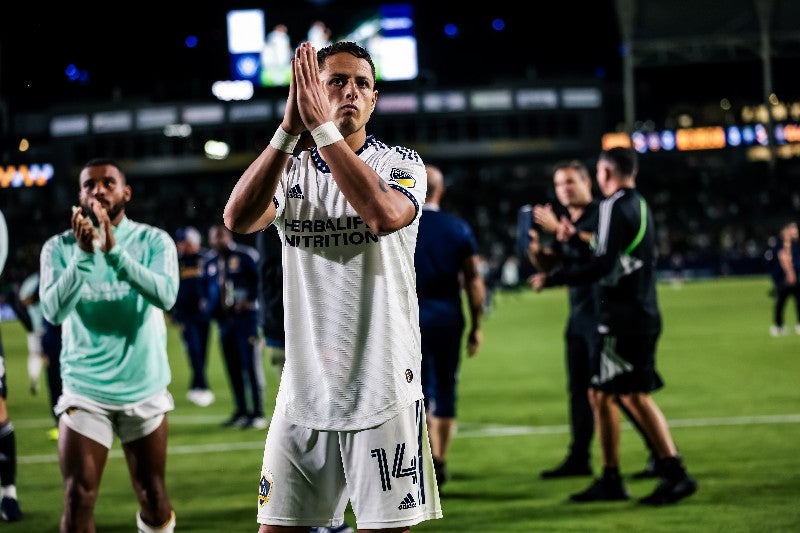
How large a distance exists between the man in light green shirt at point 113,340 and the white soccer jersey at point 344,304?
197cm

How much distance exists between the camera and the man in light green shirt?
5.61 metres

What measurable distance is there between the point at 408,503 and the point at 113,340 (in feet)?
8.38

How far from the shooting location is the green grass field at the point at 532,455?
7496 mm

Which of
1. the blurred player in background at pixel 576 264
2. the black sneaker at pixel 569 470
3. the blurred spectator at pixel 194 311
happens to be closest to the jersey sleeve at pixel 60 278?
the blurred player in background at pixel 576 264

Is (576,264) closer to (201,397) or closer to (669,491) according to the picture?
(669,491)

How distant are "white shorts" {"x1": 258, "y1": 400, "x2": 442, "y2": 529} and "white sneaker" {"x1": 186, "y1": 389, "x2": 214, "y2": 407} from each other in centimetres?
1087

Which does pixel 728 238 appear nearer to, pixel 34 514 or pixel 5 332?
pixel 5 332

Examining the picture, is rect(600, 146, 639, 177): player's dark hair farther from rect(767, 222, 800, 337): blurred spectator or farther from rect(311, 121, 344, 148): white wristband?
rect(767, 222, 800, 337): blurred spectator

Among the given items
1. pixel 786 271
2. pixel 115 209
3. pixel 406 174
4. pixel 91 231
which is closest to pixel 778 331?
pixel 786 271

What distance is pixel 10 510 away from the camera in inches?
311

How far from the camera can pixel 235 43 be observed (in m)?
62.4

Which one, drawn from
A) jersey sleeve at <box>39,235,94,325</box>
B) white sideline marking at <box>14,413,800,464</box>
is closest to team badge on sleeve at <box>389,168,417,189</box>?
jersey sleeve at <box>39,235,94,325</box>

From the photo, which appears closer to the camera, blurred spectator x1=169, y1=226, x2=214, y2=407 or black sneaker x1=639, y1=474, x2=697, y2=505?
black sneaker x1=639, y1=474, x2=697, y2=505

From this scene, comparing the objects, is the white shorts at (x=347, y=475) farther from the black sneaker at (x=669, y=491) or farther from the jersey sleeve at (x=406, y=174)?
the black sneaker at (x=669, y=491)
